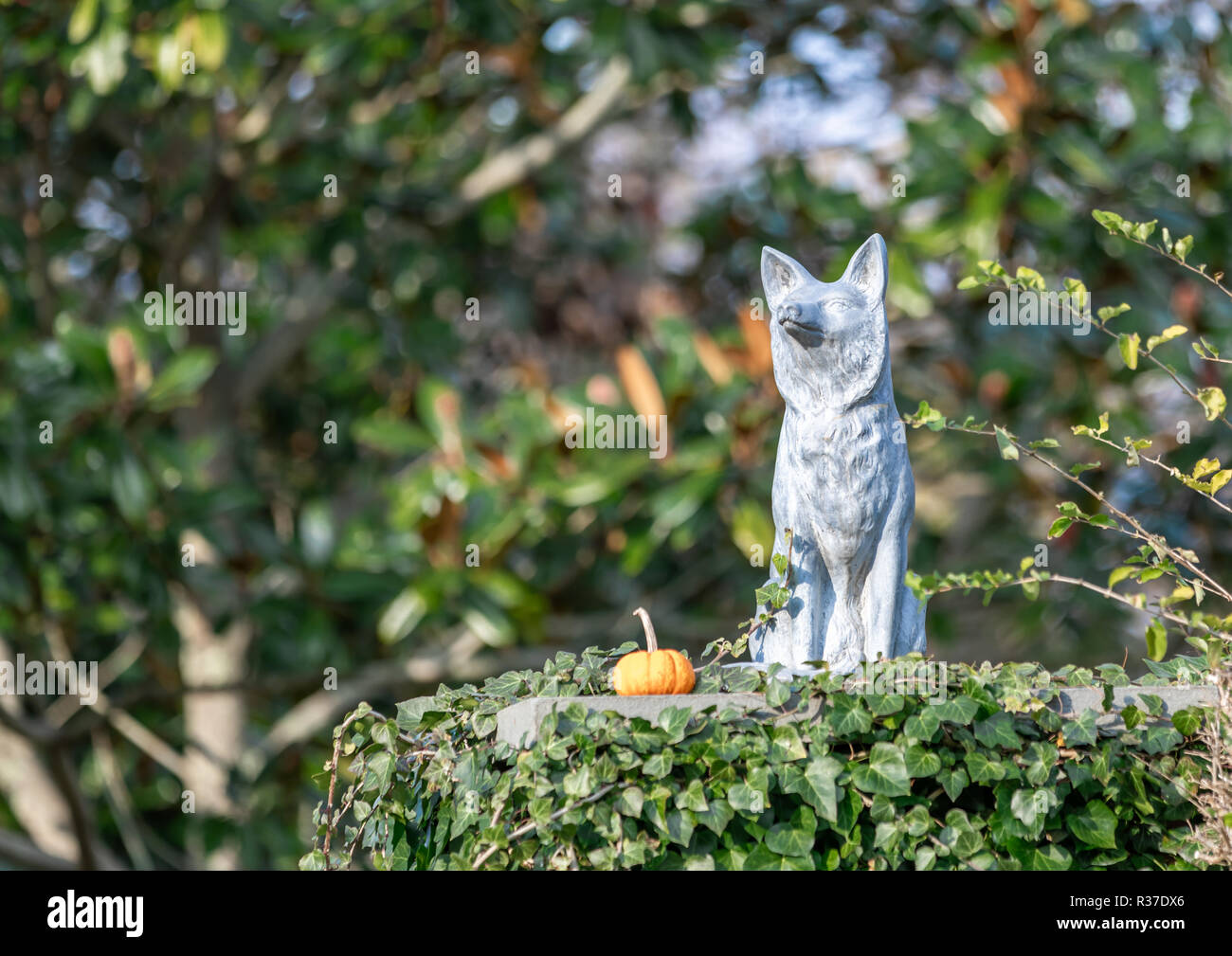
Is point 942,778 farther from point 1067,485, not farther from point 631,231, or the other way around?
point 631,231

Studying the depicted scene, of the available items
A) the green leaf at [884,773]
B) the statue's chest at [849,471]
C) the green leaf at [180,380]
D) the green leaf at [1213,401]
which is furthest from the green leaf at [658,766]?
the green leaf at [180,380]

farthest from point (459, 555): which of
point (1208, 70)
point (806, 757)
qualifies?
point (1208, 70)

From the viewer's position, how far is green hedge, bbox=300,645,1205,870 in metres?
2.03

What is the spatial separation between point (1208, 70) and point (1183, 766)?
3.98m

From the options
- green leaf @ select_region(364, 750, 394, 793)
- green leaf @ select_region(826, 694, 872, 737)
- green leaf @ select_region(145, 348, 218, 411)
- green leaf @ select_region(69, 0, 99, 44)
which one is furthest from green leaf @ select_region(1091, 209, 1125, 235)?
green leaf @ select_region(69, 0, 99, 44)

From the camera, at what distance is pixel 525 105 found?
5789 millimetres

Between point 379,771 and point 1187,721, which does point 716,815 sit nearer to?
point 379,771

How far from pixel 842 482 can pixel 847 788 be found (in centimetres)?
57

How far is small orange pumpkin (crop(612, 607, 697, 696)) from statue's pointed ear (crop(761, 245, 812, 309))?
0.63 metres

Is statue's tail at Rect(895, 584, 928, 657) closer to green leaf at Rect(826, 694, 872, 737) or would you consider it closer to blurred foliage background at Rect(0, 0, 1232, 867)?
green leaf at Rect(826, 694, 872, 737)

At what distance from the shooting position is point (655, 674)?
2283 mm

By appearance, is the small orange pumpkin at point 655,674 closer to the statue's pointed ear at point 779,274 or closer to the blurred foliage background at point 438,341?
the statue's pointed ear at point 779,274

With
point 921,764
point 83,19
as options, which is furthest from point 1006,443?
point 83,19

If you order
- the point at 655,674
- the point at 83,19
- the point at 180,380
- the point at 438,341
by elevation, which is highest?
the point at 83,19
